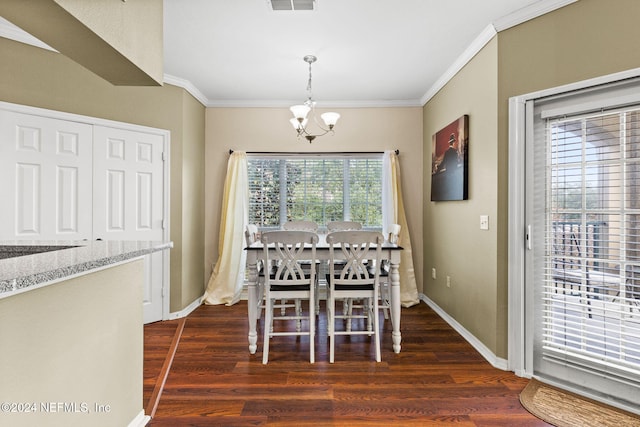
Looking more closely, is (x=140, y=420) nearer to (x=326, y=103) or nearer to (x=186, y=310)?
(x=186, y=310)

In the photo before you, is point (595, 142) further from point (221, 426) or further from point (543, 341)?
point (221, 426)

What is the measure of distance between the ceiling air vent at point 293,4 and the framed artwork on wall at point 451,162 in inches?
63.5

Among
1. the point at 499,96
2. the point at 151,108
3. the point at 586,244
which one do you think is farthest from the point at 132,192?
the point at 586,244

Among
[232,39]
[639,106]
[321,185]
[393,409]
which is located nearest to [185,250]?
[321,185]

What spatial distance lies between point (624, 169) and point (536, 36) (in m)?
1.05

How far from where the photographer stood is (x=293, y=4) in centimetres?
229

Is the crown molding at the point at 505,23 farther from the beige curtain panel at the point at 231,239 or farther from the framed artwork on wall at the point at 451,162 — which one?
the beige curtain panel at the point at 231,239

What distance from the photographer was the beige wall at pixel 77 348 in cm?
104

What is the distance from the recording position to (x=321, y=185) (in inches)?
173

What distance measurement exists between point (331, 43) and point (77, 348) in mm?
2703

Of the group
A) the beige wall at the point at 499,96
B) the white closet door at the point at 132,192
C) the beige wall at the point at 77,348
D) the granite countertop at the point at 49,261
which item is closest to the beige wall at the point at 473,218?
the beige wall at the point at 499,96

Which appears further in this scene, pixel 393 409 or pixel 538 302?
pixel 538 302

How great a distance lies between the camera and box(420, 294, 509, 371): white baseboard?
2457 mm

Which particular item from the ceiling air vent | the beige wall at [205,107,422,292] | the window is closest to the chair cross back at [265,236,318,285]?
the ceiling air vent
